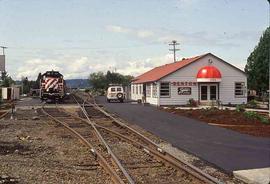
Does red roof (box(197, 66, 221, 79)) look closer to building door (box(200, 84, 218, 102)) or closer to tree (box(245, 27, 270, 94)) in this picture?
building door (box(200, 84, 218, 102))

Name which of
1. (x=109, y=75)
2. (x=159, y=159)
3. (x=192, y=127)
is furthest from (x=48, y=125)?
(x=109, y=75)

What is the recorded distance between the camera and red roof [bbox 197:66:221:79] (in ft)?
146

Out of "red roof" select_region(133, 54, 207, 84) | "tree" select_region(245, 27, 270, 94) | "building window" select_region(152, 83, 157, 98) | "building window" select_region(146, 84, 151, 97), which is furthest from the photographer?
"tree" select_region(245, 27, 270, 94)

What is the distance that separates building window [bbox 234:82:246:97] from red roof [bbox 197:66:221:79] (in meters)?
3.22

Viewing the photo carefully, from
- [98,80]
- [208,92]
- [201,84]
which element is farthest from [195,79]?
[98,80]

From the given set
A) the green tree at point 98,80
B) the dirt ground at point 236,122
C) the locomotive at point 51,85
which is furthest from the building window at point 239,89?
the green tree at point 98,80

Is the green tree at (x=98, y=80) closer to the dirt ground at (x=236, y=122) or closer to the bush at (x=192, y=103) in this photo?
the bush at (x=192, y=103)

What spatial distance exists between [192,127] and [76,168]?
10.7 metres

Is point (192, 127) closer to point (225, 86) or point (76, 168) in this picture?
point (76, 168)

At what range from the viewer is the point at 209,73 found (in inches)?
1751

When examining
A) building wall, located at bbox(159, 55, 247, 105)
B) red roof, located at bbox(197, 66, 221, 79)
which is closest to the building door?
building wall, located at bbox(159, 55, 247, 105)

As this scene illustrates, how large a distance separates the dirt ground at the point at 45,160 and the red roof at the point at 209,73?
87.4 ft

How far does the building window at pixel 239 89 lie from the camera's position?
1865 inches

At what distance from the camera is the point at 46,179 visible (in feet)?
32.0
